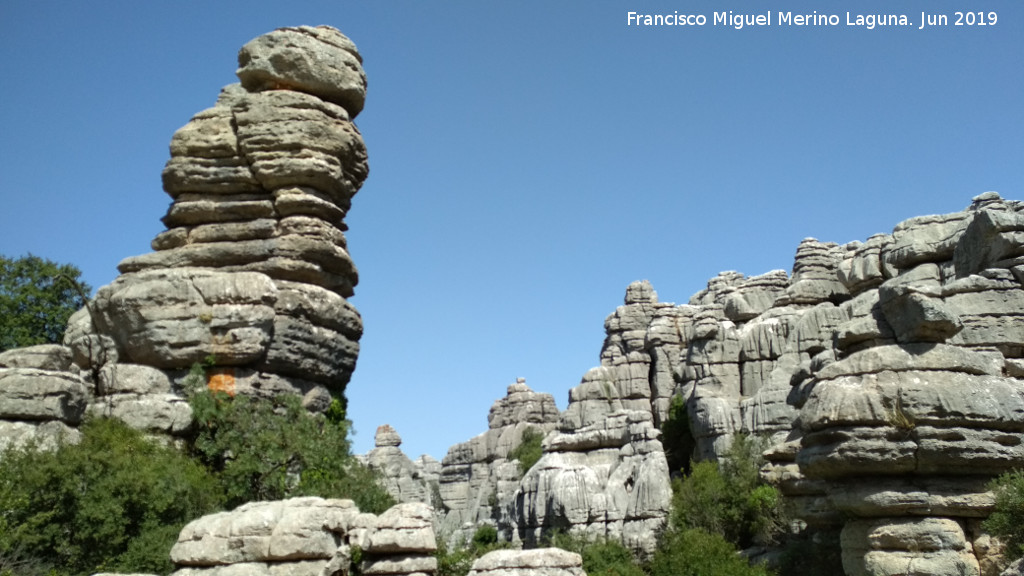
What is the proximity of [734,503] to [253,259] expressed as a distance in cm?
1694

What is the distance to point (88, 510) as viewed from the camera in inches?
703

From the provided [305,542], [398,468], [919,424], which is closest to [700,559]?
[919,424]

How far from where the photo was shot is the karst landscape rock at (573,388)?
14.9 metres

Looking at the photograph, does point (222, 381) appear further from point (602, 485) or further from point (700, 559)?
point (602, 485)

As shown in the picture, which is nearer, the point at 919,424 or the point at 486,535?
the point at 919,424

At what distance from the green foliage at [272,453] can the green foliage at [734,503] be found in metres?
11.9

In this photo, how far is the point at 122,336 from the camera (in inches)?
917

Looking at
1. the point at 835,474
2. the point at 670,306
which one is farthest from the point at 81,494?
the point at 670,306

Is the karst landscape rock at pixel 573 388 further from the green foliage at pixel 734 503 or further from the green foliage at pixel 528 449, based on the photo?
the green foliage at pixel 528 449

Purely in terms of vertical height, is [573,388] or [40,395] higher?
[573,388]

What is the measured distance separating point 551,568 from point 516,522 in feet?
75.1

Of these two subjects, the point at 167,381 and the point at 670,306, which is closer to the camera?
the point at 167,381

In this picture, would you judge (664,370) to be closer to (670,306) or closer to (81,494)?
(670,306)

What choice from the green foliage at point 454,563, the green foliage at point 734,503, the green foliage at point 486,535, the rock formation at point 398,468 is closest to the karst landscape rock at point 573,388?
the green foliage at point 486,535
